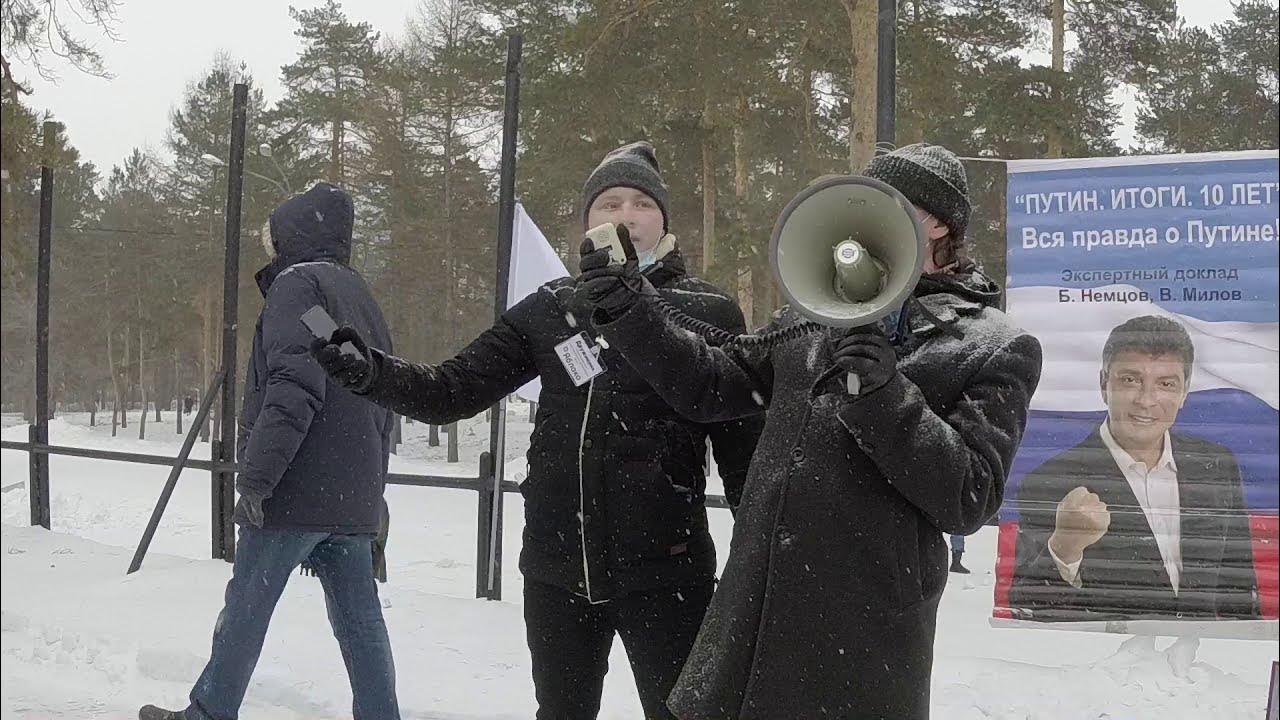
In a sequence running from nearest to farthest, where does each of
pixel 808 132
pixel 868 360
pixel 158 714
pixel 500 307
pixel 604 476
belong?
pixel 868 360 → pixel 604 476 → pixel 158 714 → pixel 500 307 → pixel 808 132

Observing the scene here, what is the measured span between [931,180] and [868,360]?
1.67 feet

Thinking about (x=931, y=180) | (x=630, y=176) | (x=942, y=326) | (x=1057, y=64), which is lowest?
(x=942, y=326)

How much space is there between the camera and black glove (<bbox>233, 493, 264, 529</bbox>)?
11.1ft

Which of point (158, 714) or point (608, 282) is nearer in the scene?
point (608, 282)

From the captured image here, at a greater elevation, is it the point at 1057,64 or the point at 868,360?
the point at 1057,64

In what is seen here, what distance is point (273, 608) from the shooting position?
11.5ft

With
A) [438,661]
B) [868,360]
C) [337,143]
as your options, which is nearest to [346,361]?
[868,360]

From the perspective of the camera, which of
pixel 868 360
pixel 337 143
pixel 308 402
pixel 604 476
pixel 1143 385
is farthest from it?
pixel 337 143

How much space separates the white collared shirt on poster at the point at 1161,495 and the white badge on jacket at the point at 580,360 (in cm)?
316

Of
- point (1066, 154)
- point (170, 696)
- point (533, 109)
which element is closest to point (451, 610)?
point (170, 696)

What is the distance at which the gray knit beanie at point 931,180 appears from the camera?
6.70 feet

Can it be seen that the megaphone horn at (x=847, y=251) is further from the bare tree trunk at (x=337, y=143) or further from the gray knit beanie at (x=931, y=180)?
the bare tree trunk at (x=337, y=143)

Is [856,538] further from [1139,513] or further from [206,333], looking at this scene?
[206,333]

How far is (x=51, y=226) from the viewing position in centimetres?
655
